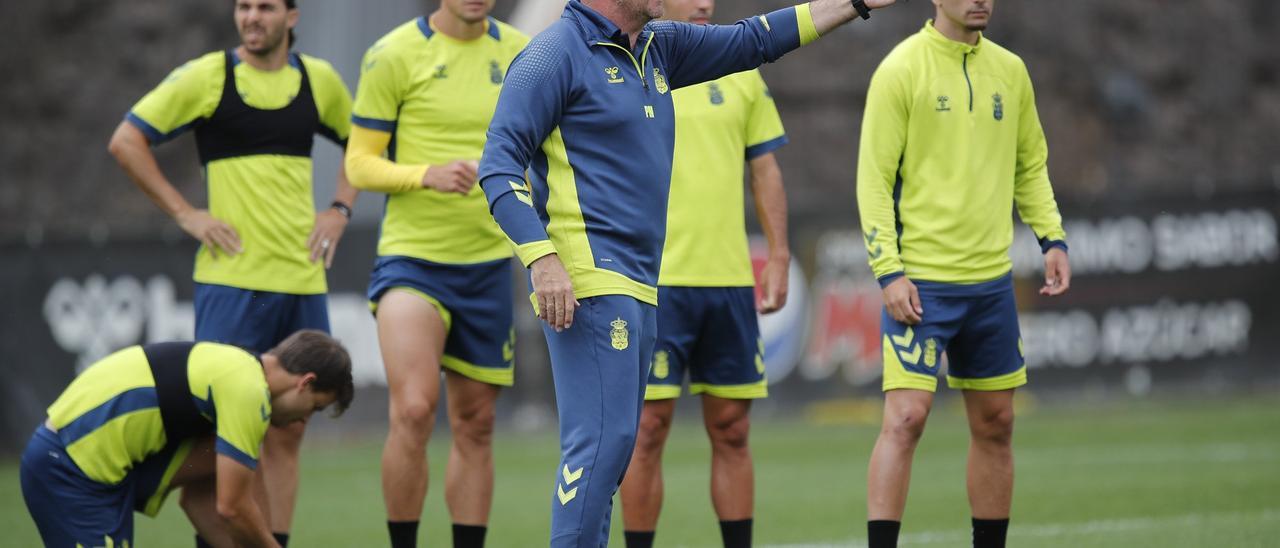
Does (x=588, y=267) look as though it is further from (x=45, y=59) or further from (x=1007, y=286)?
(x=45, y=59)

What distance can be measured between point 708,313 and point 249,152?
226 centimetres

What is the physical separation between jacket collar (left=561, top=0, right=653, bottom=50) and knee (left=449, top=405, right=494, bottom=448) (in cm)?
227

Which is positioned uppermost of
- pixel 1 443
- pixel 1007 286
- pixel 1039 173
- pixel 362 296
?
pixel 1039 173

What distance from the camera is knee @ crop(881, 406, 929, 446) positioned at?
253 inches

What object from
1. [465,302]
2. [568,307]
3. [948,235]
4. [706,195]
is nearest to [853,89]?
[706,195]

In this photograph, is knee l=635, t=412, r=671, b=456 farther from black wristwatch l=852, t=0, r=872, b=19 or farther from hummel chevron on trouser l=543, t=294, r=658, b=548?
black wristwatch l=852, t=0, r=872, b=19

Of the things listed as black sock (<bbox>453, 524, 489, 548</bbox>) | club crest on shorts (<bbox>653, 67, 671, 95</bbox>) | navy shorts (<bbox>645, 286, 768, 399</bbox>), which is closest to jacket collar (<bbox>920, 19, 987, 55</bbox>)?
navy shorts (<bbox>645, 286, 768, 399</bbox>)

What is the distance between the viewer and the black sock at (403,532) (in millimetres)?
6996

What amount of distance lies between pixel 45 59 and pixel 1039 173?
56.7 ft

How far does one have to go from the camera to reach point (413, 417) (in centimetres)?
689

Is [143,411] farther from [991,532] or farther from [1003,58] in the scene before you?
[1003,58]

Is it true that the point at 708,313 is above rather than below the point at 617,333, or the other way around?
below

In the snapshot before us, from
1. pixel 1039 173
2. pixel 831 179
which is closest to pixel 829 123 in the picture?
pixel 831 179

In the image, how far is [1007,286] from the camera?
6.62 meters
